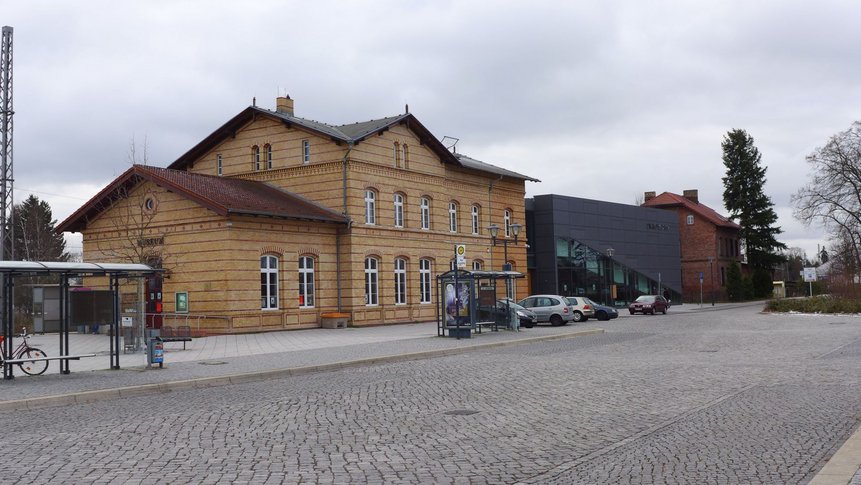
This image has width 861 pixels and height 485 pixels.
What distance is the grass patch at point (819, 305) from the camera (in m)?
41.4

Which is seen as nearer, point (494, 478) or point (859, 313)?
point (494, 478)

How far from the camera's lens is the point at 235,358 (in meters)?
20.7

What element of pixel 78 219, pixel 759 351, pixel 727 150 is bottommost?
pixel 759 351

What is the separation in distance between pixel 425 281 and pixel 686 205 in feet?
167

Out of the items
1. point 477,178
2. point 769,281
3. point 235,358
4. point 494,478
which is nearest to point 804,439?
point 494,478

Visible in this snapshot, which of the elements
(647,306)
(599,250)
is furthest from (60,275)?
(599,250)

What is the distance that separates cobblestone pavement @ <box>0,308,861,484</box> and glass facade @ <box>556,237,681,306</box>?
4104 centimetres

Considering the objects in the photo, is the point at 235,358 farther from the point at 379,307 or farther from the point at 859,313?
the point at 859,313

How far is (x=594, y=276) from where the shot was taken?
6156 cm

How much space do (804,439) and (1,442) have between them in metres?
9.34

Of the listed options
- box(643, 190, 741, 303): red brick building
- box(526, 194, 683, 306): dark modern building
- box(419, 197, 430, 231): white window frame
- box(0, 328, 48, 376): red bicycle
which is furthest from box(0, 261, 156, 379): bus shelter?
box(643, 190, 741, 303): red brick building

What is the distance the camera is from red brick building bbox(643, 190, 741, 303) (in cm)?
8275

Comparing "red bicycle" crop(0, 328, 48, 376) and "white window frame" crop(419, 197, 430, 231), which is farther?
"white window frame" crop(419, 197, 430, 231)

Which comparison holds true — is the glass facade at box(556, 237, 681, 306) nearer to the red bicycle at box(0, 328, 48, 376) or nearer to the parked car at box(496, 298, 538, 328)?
the parked car at box(496, 298, 538, 328)
